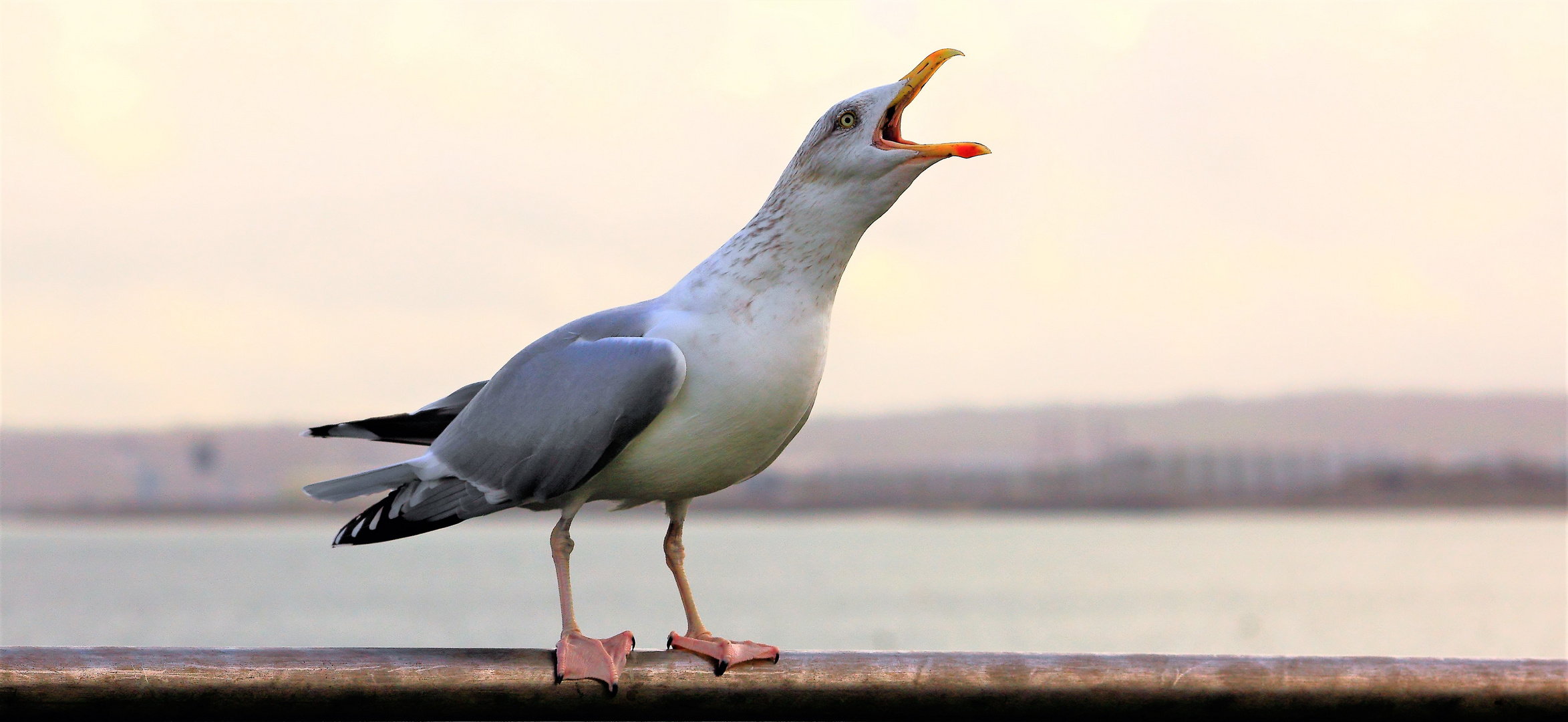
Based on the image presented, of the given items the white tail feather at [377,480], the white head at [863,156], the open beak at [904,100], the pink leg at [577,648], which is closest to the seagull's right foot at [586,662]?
the pink leg at [577,648]

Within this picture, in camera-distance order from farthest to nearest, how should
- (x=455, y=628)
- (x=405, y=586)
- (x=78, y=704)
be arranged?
(x=405, y=586) < (x=455, y=628) < (x=78, y=704)

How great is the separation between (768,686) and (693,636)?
1.13 ft

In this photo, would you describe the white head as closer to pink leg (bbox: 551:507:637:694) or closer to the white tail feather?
pink leg (bbox: 551:507:637:694)

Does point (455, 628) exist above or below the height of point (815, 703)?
below

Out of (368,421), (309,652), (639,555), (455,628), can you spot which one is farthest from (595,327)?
(639,555)

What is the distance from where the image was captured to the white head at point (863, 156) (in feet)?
9.18

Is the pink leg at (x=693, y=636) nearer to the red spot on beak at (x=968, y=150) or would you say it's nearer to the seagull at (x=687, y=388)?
the seagull at (x=687, y=388)

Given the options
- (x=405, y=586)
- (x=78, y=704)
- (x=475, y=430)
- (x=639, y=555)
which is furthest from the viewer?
(x=639, y=555)

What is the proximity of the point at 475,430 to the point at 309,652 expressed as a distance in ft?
1.90

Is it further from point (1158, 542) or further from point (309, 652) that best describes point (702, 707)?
point (1158, 542)

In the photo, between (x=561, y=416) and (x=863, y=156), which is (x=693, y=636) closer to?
(x=561, y=416)

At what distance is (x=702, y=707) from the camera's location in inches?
108

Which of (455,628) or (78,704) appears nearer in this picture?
(78,704)

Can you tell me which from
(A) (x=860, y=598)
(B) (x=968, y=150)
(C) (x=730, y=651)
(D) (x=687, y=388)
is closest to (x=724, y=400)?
(D) (x=687, y=388)
